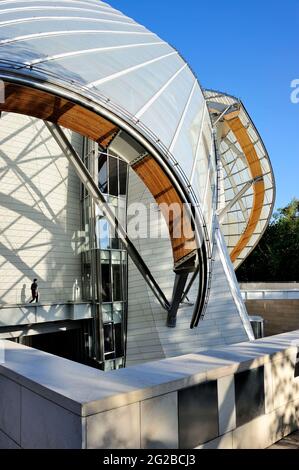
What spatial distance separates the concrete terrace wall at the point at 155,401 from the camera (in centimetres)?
339

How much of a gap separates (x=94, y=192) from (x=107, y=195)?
18.1 feet

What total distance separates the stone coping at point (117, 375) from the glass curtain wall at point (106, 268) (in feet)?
45.2

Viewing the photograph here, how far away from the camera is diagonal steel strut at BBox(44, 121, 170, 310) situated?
45.6 ft

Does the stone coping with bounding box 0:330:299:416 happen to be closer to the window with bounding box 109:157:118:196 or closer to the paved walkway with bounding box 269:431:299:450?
the paved walkway with bounding box 269:431:299:450

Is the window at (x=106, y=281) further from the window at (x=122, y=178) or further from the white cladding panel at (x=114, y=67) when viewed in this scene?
the white cladding panel at (x=114, y=67)

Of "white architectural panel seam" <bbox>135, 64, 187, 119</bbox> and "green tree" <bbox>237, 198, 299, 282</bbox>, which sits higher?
"white architectural panel seam" <bbox>135, 64, 187, 119</bbox>

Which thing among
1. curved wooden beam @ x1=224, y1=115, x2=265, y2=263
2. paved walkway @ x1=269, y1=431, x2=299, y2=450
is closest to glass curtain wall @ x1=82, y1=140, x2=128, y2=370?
curved wooden beam @ x1=224, y1=115, x2=265, y2=263

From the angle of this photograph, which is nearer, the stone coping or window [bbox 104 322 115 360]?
the stone coping

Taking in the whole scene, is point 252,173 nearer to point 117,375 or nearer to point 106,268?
point 106,268

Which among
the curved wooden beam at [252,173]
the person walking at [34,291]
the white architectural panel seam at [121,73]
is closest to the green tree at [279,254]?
the curved wooden beam at [252,173]

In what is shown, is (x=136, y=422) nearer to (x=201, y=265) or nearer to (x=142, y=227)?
(x=201, y=265)

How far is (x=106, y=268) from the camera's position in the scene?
19.6 meters

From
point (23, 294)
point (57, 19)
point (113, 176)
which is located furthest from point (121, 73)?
point (23, 294)
